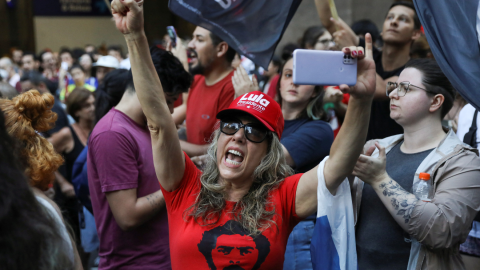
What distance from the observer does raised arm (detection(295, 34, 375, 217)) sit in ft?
5.82

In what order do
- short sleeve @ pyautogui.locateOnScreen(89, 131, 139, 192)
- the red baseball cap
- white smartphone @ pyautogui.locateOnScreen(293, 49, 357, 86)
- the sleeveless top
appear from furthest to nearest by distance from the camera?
the sleeveless top → short sleeve @ pyautogui.locateOnScreen(89, 131, 139, 192) → the red baseball cap → white smartphone @ pyautogui.locateOnScreen(293, 49, 357, 86)

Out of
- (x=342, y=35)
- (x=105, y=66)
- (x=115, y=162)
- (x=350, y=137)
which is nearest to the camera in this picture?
(x=350, y=137)

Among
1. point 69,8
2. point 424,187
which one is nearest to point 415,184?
point 424,187

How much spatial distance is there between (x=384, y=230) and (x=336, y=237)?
1.27 feet

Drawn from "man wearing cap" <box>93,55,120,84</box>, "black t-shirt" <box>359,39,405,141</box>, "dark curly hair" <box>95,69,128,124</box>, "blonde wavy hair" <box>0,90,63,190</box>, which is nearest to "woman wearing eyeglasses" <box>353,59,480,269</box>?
"black t-shirt" <box>359,39,405,141</box>

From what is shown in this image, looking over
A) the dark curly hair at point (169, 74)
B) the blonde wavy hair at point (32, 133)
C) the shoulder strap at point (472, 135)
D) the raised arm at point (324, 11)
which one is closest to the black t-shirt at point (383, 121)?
the shoulder strap at point (472, 135)

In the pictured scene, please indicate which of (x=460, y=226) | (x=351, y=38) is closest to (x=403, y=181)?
(x=460, y=226)

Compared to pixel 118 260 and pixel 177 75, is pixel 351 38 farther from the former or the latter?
pixel 118 260

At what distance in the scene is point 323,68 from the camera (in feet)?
5.38

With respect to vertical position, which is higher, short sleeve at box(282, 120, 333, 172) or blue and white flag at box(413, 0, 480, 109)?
blue and white flag at box(413, 0, 480, 109)

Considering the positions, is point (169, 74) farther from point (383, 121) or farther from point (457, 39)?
point (383, 121)

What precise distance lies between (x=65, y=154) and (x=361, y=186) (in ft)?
10.3

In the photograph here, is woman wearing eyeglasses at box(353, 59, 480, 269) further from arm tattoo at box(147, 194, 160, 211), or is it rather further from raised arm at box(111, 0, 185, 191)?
arm tattoo at box(147, 194, 160, 211)

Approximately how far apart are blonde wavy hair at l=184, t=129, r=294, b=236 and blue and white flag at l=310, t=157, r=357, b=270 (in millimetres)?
226
